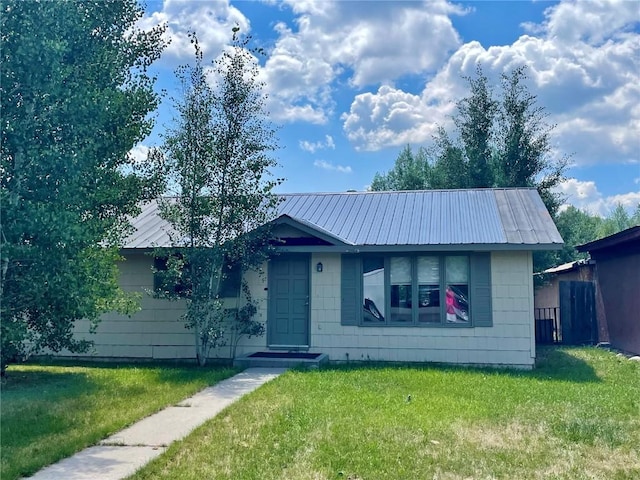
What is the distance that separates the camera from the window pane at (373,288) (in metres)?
10.2

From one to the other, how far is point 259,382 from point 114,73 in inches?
200

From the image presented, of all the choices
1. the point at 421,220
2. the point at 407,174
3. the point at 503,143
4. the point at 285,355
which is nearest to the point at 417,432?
the point at 285,355

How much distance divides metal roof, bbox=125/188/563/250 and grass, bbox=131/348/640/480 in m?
2.71

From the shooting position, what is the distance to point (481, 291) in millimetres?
9852

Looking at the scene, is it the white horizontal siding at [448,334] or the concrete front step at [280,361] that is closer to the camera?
the concrete front step at [280,361]

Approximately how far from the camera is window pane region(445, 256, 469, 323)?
996 cm

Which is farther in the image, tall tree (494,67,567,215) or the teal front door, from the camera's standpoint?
→ tall tree (494,67,567,215)

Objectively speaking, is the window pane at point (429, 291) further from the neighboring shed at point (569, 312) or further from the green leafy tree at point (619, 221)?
the green leafy tree at point (619, 221)

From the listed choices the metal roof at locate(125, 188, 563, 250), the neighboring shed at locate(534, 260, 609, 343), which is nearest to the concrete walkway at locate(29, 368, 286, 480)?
the metal roof at locate(125, 188, 563, 250)

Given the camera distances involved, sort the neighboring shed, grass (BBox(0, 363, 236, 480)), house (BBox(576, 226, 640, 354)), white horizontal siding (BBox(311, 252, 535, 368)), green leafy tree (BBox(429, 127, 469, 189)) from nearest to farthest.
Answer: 1. grass (BBox(0, 363, 236, 480))
2. white horizontal siding (BBox(311, 252, 535, 368))
3. house (BBox(576, 226, 640, 354))
4. the neighboring shed
5. green leafy tree (BBox(429, 127, 469, 189))

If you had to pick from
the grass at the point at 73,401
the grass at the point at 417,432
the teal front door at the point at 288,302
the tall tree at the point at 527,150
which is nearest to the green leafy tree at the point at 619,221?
the tall tree at the point at 527,150

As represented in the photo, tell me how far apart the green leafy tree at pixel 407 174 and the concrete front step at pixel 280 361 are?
51.3 feet

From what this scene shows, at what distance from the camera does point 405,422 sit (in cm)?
560

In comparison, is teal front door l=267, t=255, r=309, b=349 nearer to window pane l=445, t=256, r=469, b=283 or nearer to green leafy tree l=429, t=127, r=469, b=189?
window pane l=445, t=256, r=469, b=283
